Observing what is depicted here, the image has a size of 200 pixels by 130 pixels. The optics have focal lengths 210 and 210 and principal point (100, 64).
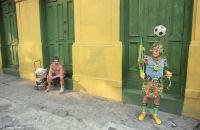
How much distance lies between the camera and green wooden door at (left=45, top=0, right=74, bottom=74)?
6125mm

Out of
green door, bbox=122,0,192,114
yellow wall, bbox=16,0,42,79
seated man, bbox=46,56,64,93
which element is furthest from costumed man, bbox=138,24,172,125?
yellow wall, bbox=16,0,42,79

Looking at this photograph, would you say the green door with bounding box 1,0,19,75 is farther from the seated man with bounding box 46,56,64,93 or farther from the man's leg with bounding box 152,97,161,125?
the man's leg with bounding box 152,97,161,125

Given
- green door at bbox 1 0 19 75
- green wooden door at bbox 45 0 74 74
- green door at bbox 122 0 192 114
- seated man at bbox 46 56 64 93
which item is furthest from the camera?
green door at bbox 1 0 19 75

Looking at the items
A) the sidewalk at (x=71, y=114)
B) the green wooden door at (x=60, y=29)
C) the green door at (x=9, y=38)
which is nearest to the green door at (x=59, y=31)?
the green wooden door at (x=60, y=29)

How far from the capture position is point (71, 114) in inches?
169

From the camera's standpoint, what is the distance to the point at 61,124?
384 centimetres

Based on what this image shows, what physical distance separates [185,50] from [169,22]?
65cm

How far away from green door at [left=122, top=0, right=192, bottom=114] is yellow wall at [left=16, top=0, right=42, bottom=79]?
131 inches

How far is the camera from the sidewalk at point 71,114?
12.3 ft

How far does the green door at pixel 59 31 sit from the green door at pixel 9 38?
6.61 feet

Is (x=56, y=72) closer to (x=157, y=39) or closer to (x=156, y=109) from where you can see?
(x=157, y=39)

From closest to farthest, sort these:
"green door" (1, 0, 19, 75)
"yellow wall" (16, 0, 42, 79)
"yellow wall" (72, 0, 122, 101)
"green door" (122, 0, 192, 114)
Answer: "green door" (122, 0, 192, 114) → "yellow wall" (72, 0, 122, 101) → "yellow wall" (16, 0, 42, 79) → "green door" (1, 0, 19, 75)

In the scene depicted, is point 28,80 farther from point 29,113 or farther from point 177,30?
point 177,30

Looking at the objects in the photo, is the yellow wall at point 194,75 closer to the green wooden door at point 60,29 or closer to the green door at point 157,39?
the green door at point 157,39
